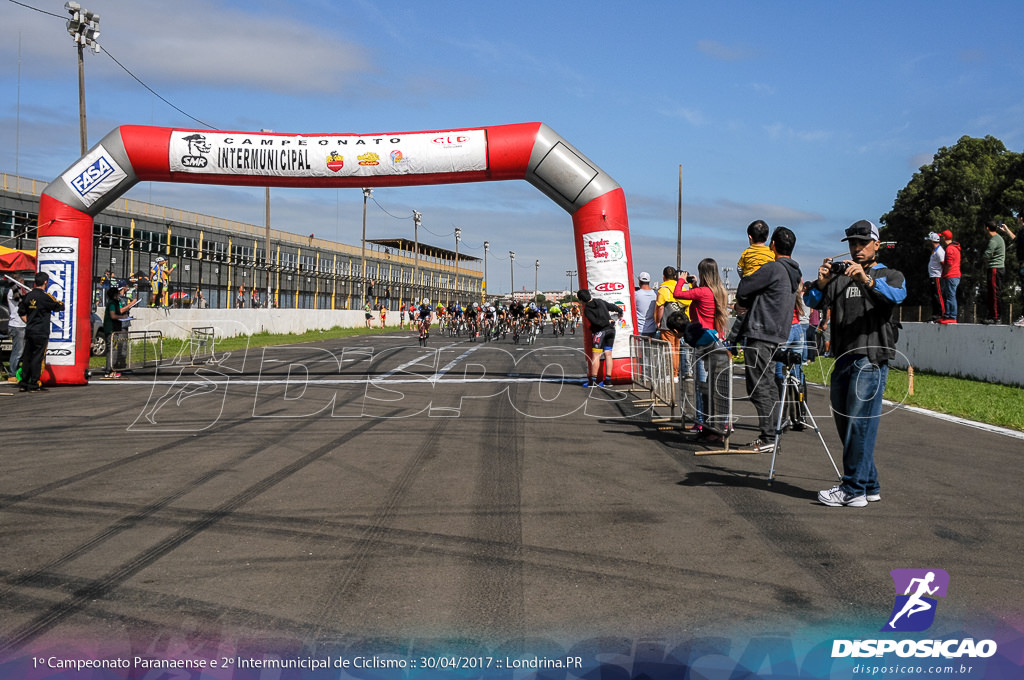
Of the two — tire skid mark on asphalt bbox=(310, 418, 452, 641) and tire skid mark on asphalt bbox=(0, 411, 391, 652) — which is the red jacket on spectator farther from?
tire skid mark on asphalt bbox=(0, 411, 391, 652)

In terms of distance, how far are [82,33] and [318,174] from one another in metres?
18.5

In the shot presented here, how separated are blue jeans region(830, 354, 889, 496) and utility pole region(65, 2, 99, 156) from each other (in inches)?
1127

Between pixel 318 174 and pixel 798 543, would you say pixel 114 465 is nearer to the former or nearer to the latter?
pixel 798 543

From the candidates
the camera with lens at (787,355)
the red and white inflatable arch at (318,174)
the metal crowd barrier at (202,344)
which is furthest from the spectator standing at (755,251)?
the metal crowd barrier at (202,344)

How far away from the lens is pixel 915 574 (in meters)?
4.18

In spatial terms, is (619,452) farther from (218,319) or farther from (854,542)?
(218,319)

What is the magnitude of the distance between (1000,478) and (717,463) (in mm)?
2207

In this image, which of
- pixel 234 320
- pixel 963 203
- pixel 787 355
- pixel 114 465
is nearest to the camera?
pixel 787 355

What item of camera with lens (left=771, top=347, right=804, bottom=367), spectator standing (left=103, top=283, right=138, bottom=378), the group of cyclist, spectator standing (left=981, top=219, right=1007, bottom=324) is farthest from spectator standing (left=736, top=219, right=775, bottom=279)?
the group of cyclist

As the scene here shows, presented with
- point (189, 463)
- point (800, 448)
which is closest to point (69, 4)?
point (189, 463)

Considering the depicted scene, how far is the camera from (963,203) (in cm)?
4966

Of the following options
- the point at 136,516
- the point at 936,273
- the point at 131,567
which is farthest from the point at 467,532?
the point at 936,273

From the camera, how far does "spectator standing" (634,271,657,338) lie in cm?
1399

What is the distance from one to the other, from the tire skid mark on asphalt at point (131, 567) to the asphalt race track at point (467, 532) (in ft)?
0.06
